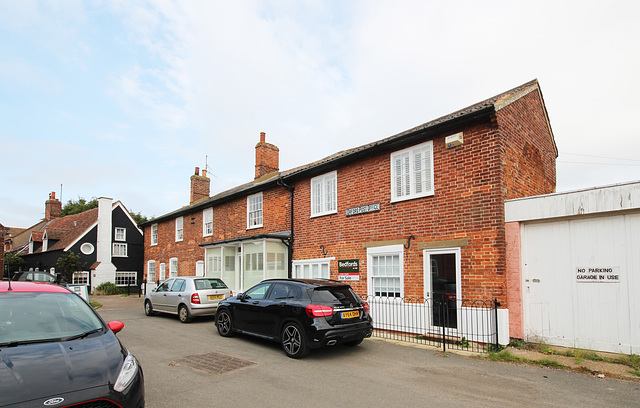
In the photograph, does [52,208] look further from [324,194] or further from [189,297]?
[324,194]

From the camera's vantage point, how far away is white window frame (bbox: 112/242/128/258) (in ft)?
102

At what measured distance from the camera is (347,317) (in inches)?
306

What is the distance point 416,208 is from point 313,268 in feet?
15.4

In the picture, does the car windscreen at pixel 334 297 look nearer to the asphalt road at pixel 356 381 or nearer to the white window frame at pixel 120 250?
the asphalt road at pixel 356 381

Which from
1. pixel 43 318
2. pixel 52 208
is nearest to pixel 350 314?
pixel 43 318

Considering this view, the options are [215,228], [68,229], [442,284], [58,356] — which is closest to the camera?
[58,356]

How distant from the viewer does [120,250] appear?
31.2 m

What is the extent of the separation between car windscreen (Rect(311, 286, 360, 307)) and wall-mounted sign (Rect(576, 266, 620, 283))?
14.9 ft

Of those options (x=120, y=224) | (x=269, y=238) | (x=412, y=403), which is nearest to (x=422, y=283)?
(x=412, y=403)

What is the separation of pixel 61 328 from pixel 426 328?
788 cm

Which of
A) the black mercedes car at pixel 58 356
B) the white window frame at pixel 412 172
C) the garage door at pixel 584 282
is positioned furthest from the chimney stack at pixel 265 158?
the black mercedes car at pixel 58 356

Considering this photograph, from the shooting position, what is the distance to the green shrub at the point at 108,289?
28.1 m

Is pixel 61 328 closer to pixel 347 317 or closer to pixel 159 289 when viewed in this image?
pixel 347 317

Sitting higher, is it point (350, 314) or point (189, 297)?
point (350, 314)
